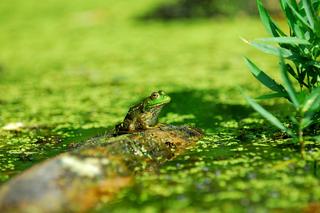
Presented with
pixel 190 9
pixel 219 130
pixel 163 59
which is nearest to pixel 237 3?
pixel 190 9

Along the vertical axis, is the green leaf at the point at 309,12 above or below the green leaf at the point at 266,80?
above

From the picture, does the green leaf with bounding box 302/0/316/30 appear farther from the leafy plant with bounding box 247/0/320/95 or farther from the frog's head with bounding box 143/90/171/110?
the frog's head with bounding box 143/90/171/110

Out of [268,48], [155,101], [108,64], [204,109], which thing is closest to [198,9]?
[108,64]

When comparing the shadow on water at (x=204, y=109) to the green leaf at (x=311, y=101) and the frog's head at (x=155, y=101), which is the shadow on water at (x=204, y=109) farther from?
the green leaf at (x=311, y=101)

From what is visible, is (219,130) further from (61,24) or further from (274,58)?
(61,24)

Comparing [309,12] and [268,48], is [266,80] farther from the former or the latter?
[309,12]

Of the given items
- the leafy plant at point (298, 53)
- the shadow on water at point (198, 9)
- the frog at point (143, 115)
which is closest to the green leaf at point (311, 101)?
the leafy plant at point (298, 53)
